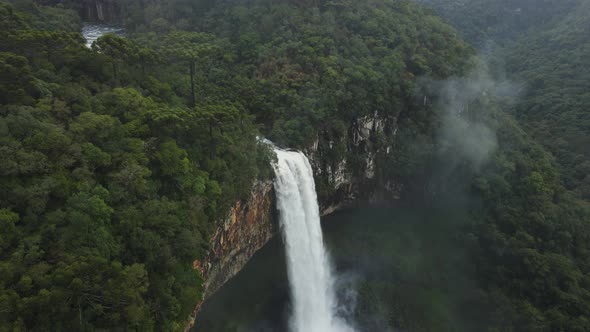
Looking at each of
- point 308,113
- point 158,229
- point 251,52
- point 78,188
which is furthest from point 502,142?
point 78,188

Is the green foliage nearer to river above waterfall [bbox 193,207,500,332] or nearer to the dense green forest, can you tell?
the dense green forest

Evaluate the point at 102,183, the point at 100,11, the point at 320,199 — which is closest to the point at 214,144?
the point at 102,183

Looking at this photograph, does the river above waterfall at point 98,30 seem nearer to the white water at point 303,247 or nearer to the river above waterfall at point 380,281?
the white water at point 303,247

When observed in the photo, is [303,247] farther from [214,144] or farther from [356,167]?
[356,167]

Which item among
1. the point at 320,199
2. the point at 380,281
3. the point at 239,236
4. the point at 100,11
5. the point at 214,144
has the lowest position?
the point at 380,281

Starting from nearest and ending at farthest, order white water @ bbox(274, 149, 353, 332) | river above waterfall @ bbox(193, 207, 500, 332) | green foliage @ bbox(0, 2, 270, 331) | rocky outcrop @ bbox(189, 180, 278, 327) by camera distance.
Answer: green foliage @ bbox(0, 2, 270, 331) → rocky outcrop @ bbox(189, 180, 278, 327) → river above waterfall @ bbox(193, 207, 500, 332) → white water @ bbox(274, 149, 353, 332)

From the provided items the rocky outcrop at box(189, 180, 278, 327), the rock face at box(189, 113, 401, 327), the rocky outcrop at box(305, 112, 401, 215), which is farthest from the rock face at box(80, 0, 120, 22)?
the rocky outcrop at box(189, 180, 278, 327)

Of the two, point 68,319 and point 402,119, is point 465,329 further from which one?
point 68,319
